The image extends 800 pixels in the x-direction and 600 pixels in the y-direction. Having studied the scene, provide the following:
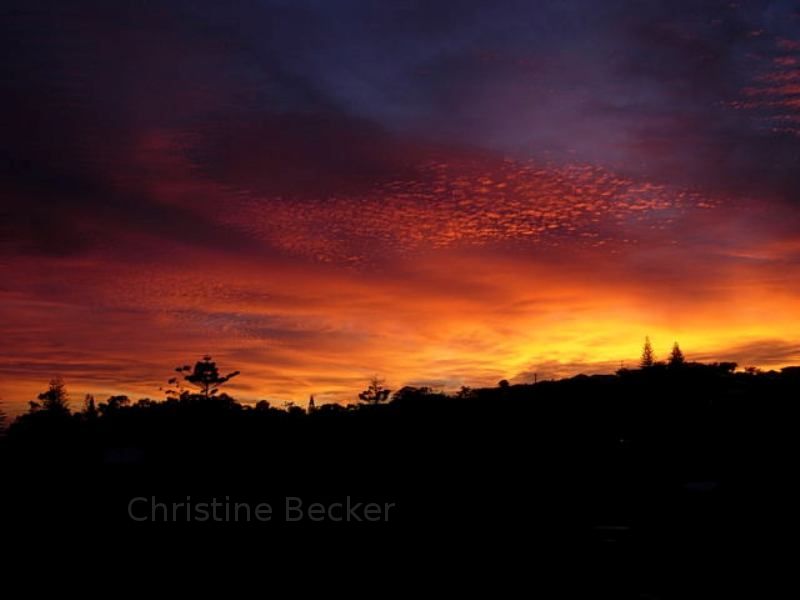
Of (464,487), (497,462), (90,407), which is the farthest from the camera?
(90,407)

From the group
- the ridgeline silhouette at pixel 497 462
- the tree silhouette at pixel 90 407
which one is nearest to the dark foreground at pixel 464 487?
the ridgeline silhouette at pixel 497 462

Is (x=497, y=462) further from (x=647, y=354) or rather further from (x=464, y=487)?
(x=647, y=354)

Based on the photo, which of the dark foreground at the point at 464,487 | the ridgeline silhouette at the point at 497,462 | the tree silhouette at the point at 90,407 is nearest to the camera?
the dark foreground at the point at 464,487

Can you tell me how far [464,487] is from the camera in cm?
3000

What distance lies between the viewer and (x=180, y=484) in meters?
33.0

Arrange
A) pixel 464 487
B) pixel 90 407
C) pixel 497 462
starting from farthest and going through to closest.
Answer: pixel 90 407, pixel 497 462, pixel 464 487

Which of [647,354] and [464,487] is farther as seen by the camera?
[647,354]

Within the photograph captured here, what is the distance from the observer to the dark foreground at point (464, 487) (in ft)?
62.0

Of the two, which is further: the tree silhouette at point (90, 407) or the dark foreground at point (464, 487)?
the tree silhouette at point (90, 407)

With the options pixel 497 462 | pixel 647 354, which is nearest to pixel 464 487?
pixel 497 462

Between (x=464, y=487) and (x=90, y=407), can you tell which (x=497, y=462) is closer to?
(x=464, y=487)

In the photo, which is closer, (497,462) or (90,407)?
(497,462)

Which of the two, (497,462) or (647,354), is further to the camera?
(647,354)

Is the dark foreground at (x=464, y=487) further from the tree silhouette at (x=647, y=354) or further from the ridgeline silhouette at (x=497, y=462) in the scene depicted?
the tree silhouette at (x=647, y=354)
